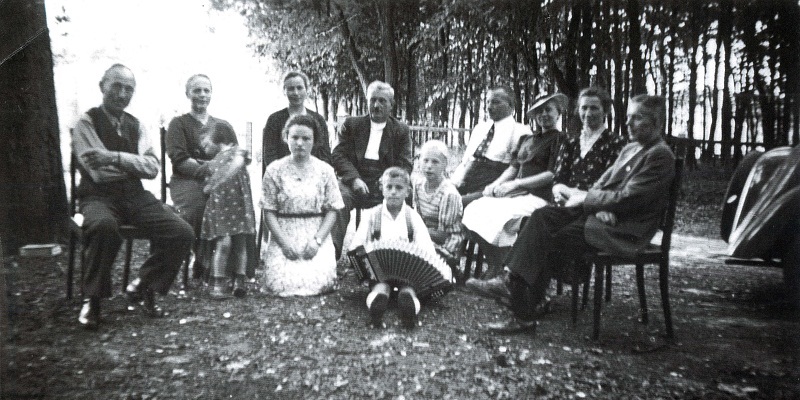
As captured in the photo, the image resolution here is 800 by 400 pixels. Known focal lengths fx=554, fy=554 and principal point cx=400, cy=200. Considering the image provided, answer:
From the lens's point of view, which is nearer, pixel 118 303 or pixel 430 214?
pixel 118 303

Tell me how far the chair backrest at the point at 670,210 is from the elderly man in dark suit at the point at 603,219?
0.06 feet

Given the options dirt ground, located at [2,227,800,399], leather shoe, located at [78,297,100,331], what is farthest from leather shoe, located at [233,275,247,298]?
leather shoe, located at [78,297,100,331]

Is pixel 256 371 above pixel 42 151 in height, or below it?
below

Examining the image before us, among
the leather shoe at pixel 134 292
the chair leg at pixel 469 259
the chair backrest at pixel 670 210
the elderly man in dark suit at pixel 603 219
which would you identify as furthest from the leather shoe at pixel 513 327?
the leather shoe at pixel 134 292

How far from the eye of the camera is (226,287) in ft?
7.77

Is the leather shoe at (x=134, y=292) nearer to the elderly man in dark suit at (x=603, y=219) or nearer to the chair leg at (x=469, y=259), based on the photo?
the elderly man in dark suit at (x=603, y=219)

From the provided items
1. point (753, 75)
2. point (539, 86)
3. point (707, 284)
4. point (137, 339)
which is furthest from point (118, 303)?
point (753, 75)

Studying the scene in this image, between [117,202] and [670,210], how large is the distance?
217cm

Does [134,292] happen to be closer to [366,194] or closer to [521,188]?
[366,194]

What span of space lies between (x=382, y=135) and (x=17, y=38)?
5.41 feet

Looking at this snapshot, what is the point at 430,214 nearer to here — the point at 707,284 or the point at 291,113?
the point at 291,113

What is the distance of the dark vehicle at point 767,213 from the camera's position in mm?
1914

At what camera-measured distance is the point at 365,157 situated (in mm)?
3148

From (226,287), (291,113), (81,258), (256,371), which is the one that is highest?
(291,113)
